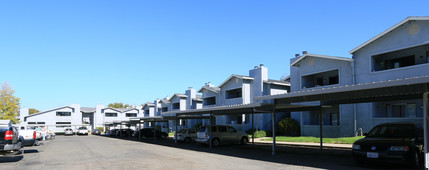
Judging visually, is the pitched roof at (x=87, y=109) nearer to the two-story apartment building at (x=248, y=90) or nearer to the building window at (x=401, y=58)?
the two-story apartment building at (x=248, y=90)

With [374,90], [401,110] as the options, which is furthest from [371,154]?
[401,110]

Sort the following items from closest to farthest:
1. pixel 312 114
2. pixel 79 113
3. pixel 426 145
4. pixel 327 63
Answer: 1. pixel 426 145
2. pixel 327 63
3. pixel 312 114
4. pixel 79 113

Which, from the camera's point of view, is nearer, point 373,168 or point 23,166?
point 373,168

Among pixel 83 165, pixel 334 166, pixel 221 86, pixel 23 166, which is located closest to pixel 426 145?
pixel 334 166

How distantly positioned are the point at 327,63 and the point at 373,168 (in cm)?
1695

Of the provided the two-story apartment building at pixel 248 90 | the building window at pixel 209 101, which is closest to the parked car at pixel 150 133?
the two-story apartment building at pixel 248 90

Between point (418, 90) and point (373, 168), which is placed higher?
point (418, 90)

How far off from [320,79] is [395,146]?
63.7ft

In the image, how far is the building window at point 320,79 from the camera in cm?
2814

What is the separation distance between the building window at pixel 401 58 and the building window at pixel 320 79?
Result: 14.1 feet

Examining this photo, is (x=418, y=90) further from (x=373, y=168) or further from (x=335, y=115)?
(x=335, y=115)

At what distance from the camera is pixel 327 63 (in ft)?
88.3

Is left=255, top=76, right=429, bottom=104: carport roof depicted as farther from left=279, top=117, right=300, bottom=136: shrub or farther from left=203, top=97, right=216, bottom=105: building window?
left=203, top=97, right=216, bottom=105: building window

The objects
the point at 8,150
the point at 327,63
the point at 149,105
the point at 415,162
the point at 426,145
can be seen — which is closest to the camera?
the point at 426,145
